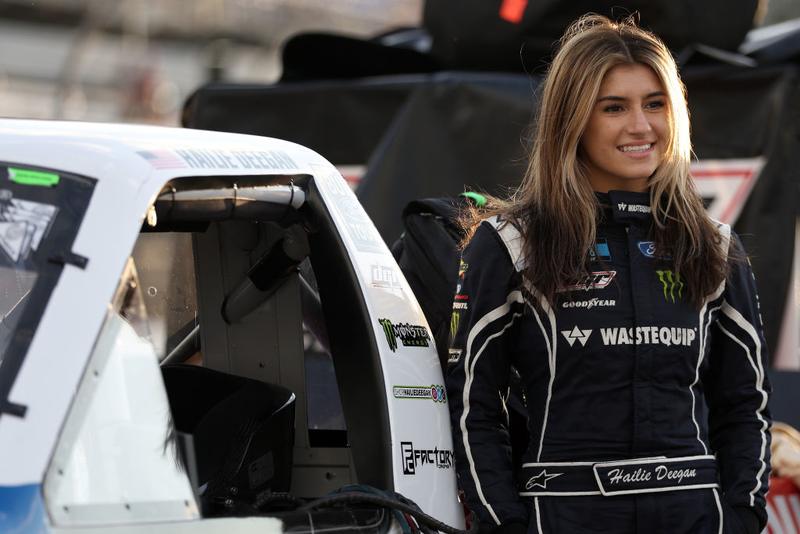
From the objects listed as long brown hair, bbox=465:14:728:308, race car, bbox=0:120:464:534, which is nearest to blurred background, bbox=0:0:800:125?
race car, bbox=0:120:464:534

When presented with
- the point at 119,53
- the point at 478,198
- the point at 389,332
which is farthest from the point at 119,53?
the point at 389,332

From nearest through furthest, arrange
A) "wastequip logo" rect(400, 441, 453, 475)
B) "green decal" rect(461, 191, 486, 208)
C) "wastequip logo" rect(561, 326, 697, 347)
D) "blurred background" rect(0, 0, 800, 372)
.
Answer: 1. "wastequip logo" rect(400, 441, 453, 475)
2. "wastequip logo" rect(561, 326, 697, 347)
3. "green decal" rect(461, 191, 486, 208)
4. "blurred background" rect(0, 0, 800, 372)

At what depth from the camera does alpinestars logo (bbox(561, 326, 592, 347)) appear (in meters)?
2.42

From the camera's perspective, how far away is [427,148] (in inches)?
213

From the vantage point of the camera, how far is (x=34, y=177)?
72.8 inches

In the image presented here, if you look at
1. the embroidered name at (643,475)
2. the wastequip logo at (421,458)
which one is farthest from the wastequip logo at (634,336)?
the wastequip logo at (421,458)

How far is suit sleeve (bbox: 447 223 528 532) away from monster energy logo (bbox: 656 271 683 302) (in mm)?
327

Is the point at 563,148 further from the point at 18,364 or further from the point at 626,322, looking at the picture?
the point at 18,364

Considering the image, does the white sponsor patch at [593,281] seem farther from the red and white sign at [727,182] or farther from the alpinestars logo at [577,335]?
the red and white sign at [727,182]

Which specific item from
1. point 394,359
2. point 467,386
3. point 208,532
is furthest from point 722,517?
point 208,532

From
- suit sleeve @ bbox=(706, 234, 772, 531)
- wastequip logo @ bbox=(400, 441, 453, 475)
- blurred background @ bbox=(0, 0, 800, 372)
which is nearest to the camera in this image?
wastequip logo @ bbox=(400, 441, 453, 475)

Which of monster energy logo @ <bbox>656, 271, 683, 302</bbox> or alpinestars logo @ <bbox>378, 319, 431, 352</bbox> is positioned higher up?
monster energy logo @ <bbox>656, 271, 683, 302</bbox>

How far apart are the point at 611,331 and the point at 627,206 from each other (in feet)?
1.04

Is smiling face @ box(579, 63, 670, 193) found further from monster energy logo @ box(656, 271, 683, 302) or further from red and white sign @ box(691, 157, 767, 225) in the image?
red and white sign @ box(691, 157, 767, 225)
